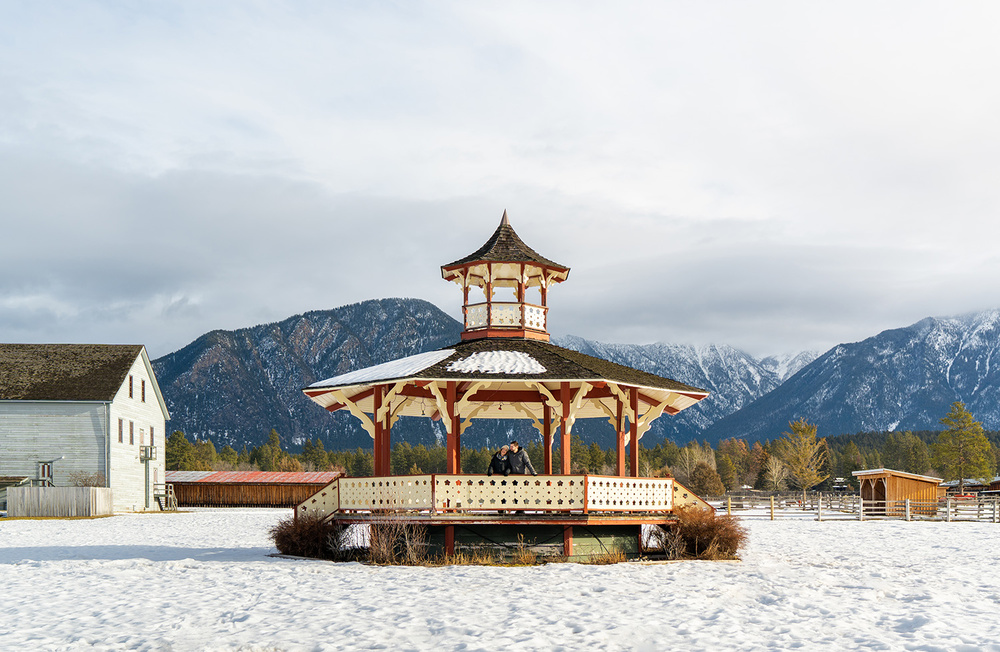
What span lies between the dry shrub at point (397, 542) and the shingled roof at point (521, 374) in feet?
11.4

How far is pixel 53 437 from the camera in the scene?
50.4m

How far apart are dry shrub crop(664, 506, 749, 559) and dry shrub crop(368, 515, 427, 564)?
6.28 meters

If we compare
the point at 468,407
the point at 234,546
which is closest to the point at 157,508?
the point at 234,546

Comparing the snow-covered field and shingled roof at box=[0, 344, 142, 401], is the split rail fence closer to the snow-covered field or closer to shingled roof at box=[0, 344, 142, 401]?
the snow-covered field

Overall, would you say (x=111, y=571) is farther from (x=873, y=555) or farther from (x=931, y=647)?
(x=873, y=555)

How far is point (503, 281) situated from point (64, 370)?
37.7 m

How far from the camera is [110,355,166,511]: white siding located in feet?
171

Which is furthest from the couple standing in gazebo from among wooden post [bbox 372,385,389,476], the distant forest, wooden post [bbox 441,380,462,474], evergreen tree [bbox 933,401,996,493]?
the distant forest

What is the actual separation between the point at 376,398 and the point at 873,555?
14614 mm

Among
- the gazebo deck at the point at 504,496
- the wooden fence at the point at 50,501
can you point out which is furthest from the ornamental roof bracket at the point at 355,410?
the wooden fence at the point at 50,501

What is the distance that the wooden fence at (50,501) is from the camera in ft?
144

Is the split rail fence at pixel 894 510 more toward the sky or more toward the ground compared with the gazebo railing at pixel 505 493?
more toward the ground

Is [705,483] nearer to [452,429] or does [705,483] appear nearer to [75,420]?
[75,420]

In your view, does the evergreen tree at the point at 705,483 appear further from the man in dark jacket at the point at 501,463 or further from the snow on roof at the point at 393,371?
the man in dark jacket at the point at 501,463
